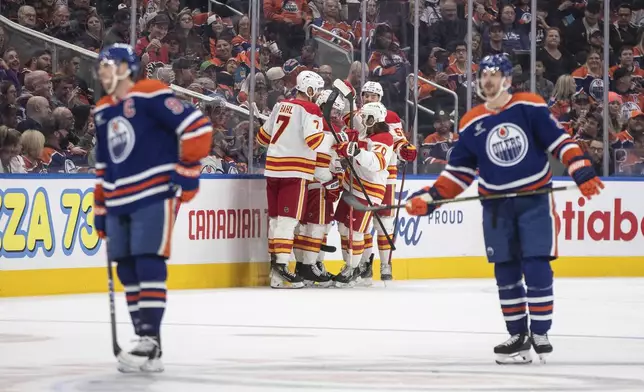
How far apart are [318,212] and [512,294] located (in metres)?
4.47

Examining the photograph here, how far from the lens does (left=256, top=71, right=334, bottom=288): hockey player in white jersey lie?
10.3m

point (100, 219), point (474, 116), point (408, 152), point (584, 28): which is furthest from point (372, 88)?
point (100, 219)

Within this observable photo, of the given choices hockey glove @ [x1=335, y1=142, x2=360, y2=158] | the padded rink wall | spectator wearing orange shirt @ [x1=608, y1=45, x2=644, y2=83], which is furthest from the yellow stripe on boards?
spectator wearing orange shirt @ [x1=608, y1=45, x2=644, y2=83]

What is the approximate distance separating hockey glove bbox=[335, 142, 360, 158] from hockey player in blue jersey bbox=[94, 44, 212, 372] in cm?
471

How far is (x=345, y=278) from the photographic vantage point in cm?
1080

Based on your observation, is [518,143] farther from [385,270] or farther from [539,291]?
[385,270]

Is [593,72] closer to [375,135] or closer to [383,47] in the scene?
[383,47]

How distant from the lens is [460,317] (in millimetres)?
8367

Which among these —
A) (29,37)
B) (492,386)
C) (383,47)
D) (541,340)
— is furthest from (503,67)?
(383,47)

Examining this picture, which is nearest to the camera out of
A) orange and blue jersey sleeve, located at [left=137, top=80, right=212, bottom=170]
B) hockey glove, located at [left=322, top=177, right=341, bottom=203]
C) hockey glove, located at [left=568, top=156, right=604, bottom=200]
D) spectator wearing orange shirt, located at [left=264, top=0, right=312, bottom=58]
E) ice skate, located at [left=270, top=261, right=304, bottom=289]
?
orange and blue jersey sleeve, located at [left=137, top=80, right=212, bottom=170]

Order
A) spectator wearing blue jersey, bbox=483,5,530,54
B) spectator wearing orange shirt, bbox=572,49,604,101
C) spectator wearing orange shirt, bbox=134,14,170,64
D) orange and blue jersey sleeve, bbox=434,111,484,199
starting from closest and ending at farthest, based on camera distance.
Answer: orange and blue jersey sleeve, bbox=434,111,484,199
spectator wearing orange shirt, bbox=134,14,170,64
spectator wearing blue jersey, bbox=483,5,530,54
spectator wearing orange shirt, bbox=572,49,604,101

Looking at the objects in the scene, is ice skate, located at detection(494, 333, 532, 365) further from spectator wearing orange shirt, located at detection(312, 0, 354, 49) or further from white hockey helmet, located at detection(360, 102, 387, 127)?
spectator wearing orange shirt, located at detection(312, 0, 354, 49)

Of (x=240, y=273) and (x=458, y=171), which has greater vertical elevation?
(x=458, y=171)

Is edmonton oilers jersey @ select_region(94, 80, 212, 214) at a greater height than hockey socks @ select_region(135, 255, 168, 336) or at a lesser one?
greater
